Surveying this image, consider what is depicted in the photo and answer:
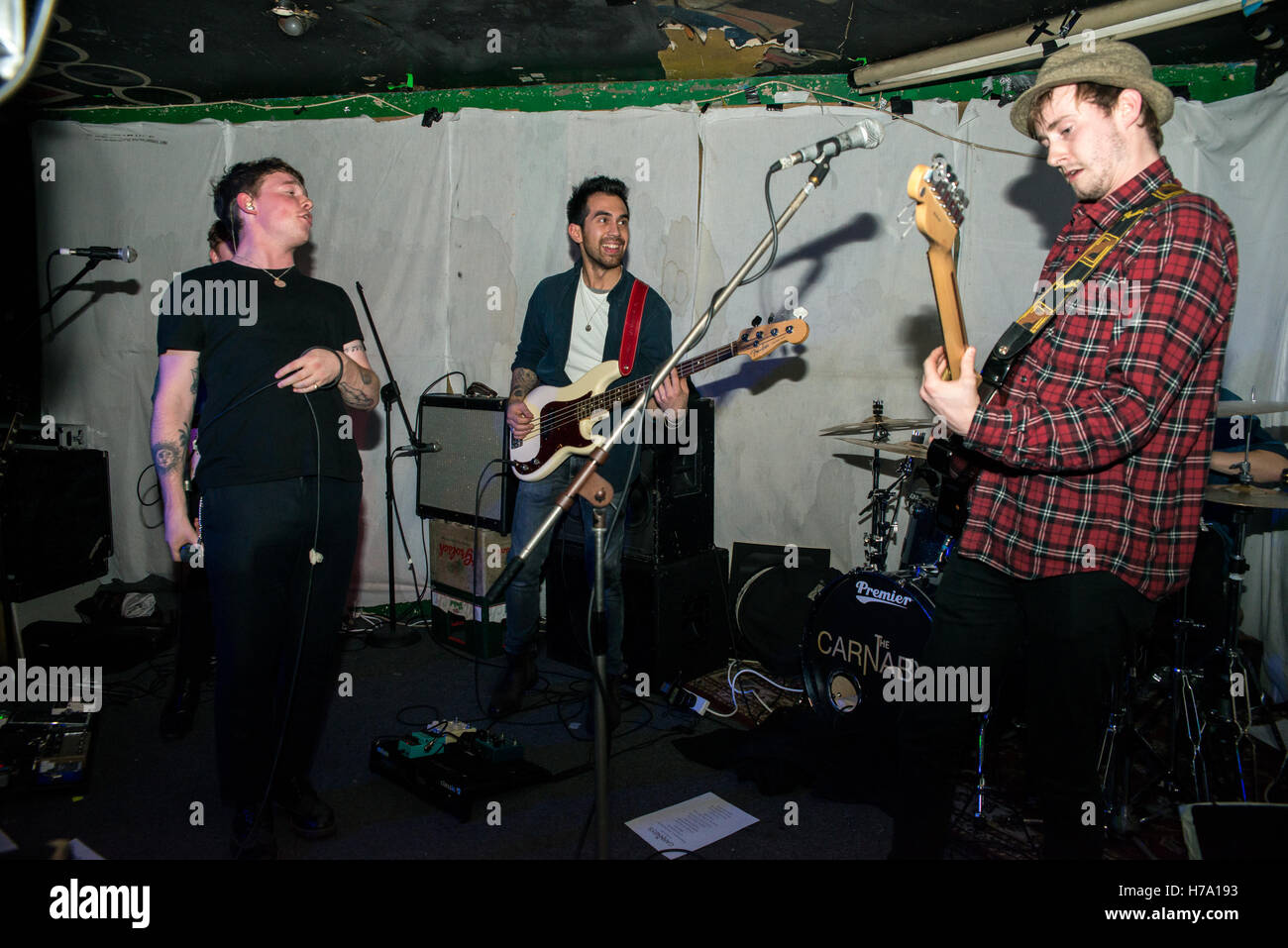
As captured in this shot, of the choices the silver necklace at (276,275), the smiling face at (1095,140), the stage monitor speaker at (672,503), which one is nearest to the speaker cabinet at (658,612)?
the stage monitor speaker at (672,503)

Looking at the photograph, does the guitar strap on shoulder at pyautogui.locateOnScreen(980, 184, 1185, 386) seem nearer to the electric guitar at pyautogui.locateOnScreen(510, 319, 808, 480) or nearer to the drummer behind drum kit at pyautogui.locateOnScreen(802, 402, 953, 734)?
the drummer behind drum kit at pyautogui.locateOnScreen(802, 402, 953, 734)

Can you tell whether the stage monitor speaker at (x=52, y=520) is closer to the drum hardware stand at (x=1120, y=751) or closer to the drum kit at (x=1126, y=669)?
the drum kit at (x=1126, y=669)

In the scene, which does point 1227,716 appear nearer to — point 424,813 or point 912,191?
point 912,191

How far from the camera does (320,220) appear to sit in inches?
199

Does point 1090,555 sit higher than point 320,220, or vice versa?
point 320,220

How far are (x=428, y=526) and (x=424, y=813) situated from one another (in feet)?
7.84

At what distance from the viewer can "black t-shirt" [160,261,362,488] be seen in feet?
7.61

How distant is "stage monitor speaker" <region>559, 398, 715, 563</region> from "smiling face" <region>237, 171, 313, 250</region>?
186 cm

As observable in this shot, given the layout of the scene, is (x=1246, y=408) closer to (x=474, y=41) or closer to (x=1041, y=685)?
(x=1041, y=685)

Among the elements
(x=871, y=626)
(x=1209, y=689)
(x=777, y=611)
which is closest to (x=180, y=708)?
(x=777, y=611)

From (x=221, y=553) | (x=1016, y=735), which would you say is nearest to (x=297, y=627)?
(x=221, y=553)

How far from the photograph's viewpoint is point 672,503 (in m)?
3.95

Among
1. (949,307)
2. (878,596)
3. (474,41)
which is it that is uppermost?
(474,41)

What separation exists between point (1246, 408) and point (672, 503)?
223 centimetres
